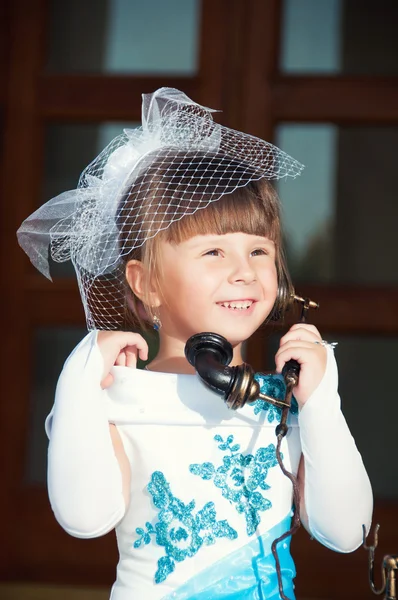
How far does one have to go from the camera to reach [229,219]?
163cm

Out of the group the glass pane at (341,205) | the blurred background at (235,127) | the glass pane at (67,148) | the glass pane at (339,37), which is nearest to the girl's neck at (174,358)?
the blurred background at (235,127)

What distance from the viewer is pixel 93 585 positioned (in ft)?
9.93

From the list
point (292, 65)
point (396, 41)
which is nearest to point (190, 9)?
point (292, 65)

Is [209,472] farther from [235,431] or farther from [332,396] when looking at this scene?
[332,396]

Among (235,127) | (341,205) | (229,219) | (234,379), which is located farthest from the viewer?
(341,205)

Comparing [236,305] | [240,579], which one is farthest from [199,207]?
[240,579]

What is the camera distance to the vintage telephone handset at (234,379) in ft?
4.66

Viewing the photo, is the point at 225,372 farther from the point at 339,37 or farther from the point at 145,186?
the point at 339,37

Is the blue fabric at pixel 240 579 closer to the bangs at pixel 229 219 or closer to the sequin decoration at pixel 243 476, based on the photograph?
the sequin decoration at pixel 243 476

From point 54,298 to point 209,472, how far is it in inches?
65.8

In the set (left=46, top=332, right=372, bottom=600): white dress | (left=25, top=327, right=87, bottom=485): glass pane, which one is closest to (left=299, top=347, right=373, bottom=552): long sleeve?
(left=46, top=332, right=372, bottom=600): white dress

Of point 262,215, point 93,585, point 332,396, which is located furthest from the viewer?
point 93,585

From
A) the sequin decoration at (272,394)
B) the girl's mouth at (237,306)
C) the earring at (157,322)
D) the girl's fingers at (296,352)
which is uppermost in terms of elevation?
the girl's mouth at (237,306)

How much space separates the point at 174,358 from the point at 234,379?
32 centimetres
